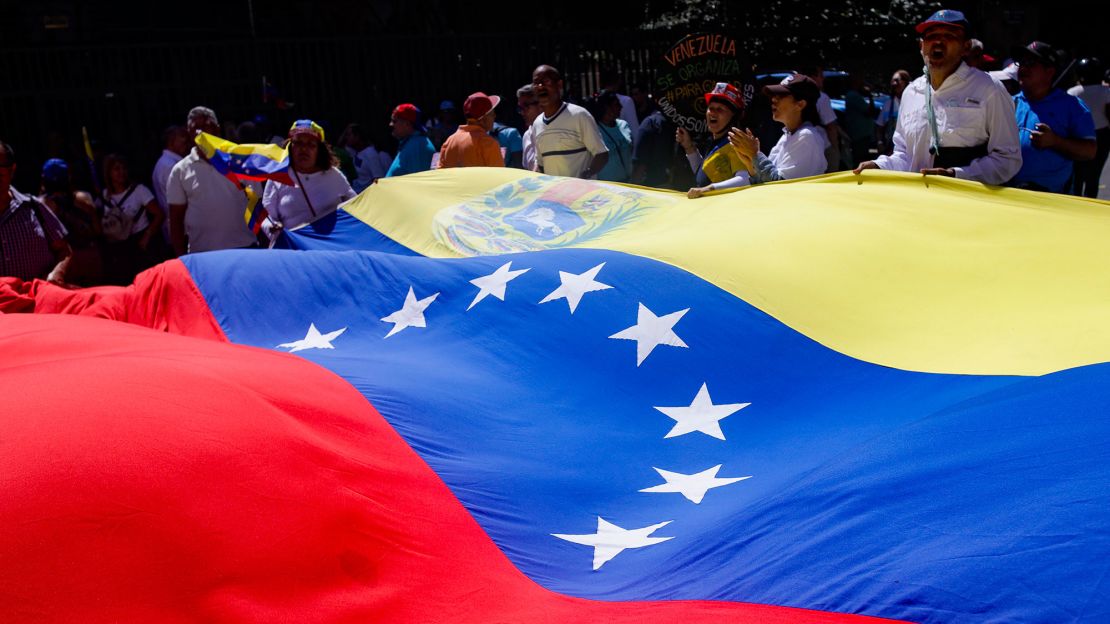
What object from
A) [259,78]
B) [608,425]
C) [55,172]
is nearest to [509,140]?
[55,172]

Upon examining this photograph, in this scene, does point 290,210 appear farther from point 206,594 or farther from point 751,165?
point 206,594

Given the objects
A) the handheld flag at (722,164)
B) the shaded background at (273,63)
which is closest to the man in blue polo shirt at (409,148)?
the shaded background at (273,63)

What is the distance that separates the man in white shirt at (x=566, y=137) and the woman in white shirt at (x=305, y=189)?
166cm

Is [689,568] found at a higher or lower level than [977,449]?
lower

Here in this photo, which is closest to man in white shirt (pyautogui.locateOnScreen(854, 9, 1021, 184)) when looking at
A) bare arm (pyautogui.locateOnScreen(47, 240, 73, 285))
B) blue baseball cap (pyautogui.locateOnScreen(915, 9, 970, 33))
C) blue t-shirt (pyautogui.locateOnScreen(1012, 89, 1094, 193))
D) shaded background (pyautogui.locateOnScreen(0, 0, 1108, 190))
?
blue baseball cap (pyautogui.locateOnScreen(915, 9, 970, 33))

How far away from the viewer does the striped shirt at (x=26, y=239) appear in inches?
233

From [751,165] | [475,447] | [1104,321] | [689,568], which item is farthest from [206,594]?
[751,165]

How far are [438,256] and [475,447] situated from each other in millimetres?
2945

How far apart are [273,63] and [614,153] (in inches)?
289

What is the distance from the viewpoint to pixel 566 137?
8164 mm

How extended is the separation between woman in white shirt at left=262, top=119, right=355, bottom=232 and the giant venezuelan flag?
156 centimetres

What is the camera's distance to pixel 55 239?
6.14 metres

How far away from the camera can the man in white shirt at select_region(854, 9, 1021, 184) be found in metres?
5.16

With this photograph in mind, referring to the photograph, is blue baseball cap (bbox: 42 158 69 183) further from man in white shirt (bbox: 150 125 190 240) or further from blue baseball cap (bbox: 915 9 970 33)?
blue baseball cap (bbox: 915 9 970 33)
